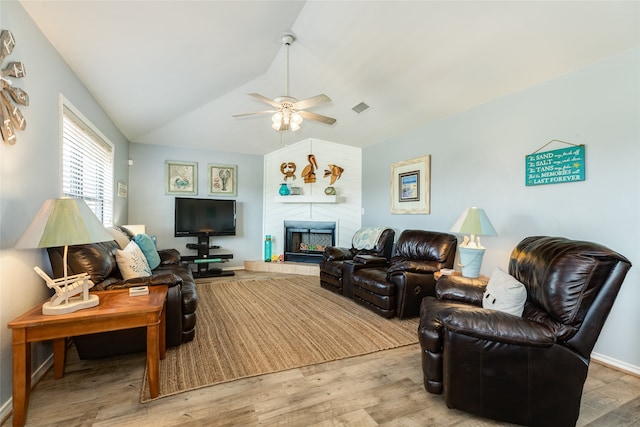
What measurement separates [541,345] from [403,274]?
172cm

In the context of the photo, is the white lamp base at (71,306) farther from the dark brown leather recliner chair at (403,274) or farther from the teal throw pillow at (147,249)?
the dark brown leather recliner chair at (403,274)

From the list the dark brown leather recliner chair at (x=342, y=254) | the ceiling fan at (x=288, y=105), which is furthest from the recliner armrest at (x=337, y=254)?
the ceiling fan at (x=288, y=105)

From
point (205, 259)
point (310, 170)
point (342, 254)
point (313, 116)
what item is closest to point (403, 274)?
point (342, 254)

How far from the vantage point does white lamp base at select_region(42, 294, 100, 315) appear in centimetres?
160

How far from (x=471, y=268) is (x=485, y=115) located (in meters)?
1.83

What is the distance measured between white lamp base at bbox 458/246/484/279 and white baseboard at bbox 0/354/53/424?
11.5 feet

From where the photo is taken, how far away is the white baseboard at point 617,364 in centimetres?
216

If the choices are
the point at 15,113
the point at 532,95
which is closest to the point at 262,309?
the point at 15,113

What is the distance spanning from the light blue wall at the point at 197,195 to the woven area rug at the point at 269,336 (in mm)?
1786

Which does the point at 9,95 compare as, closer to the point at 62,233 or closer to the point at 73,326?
the point at 62,233

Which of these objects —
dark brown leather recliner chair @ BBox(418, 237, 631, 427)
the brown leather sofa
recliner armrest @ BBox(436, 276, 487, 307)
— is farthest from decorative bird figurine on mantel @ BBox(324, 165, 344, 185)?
dark brown leather recliner chair @ BBox(418, 237, 631, 427)

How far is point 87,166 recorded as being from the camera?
125 inches

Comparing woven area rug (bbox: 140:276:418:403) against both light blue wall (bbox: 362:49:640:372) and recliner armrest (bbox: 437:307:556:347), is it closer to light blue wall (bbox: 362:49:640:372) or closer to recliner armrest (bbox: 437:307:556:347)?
recliner armrest (bbox: 437:307:556:347)

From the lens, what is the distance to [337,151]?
572 cm
